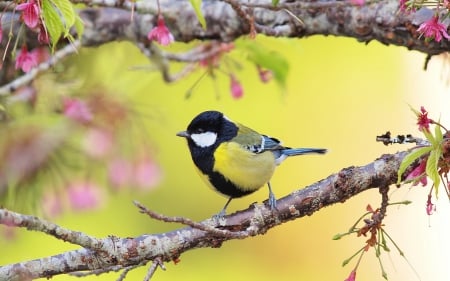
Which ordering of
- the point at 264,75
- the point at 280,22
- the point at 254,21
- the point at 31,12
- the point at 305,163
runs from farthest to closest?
the point at 305,163, the point at 264,75, the point at 280,22, the point at 254,21, the point at 31,12

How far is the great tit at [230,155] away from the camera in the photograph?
82.4 inches

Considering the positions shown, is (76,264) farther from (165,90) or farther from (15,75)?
(165,90)

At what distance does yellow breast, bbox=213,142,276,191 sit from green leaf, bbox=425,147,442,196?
2.42ft

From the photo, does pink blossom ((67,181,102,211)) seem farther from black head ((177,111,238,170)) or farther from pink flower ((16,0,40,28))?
pink flower ((16,0,40,28))

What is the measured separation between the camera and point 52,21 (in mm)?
1480

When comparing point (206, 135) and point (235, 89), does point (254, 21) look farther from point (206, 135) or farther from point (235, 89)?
point (235, 89)

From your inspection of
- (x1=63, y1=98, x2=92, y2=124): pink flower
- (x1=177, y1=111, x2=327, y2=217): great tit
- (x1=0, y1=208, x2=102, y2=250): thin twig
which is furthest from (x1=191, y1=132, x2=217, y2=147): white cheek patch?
(x1=0, y1=208, x2=102, y2=250): thin twig

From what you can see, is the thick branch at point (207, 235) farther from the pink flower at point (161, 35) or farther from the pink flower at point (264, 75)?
the pink flower at point (264, 75)

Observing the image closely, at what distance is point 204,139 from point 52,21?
74 centimetres

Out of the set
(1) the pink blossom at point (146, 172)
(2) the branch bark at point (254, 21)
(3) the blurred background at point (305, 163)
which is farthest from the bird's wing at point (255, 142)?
(3) the blurred background at point (305, 163)

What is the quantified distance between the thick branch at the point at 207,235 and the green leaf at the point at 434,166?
18 centimetres

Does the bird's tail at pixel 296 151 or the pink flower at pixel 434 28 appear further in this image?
the bird's tail at pixel 296 151

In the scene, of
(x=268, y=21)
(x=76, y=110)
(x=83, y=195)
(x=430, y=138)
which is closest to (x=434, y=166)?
(x=430, y=138)

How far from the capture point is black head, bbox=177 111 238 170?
213cm
